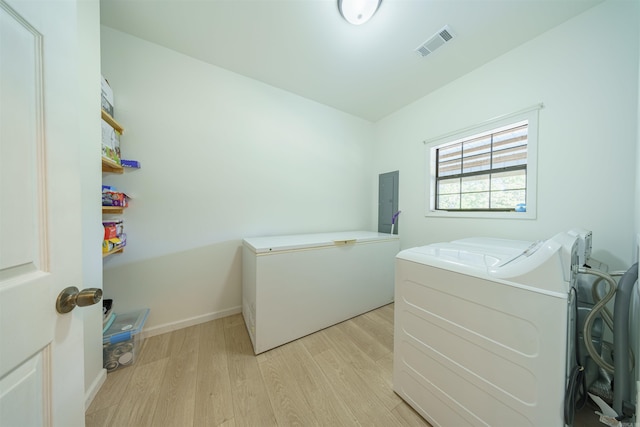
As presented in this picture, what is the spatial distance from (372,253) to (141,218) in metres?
2.17

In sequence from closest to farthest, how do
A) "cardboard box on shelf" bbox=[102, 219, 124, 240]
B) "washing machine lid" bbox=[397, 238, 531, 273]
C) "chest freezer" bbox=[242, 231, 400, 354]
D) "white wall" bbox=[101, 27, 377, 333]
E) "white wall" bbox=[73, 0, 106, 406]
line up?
"washing machine lid" bbox=[397, 238, 531, 273], "white wall" bbox=[73, 0, 106, 406], "cardboard box on shelf" bbox=[102, 219, 124, 240], "chest freezer" bbox=[242, 231, 400, 354], "white wall" bbox=[101, 27, 377, 333]

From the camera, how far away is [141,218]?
166 cm

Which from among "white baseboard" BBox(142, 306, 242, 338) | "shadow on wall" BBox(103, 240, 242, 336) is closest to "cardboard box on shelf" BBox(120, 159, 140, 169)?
"shadow on wall" BBox(103, 240, 242, 336)

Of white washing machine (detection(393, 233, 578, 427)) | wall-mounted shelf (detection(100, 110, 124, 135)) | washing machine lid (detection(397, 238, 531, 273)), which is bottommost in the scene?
white washing machine (detection(393, 233, 578, 427))

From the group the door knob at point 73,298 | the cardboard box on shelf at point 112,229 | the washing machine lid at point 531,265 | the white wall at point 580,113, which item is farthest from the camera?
the cardboard box on shelf at point 112,229

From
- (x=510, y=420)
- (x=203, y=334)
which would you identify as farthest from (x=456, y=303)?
(x=203, y=334)

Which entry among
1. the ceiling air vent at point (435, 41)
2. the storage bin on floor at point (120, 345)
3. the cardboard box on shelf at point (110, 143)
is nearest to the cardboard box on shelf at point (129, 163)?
the cardboard box on shelf at point (110, 143)

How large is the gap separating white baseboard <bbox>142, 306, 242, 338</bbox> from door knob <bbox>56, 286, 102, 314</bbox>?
1620 mm

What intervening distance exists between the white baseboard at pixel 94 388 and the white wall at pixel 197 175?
18.2 inches

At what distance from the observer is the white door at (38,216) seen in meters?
0.38

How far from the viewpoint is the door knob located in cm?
49

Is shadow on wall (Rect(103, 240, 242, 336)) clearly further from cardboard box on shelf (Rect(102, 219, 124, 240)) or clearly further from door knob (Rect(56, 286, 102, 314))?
door knob (Rect(56, 286, 102, 314))

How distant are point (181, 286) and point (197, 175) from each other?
1.05 meters

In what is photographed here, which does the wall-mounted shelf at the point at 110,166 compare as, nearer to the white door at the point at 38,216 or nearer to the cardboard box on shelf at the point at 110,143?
the cardboard box on shelf at the point at 110,143
